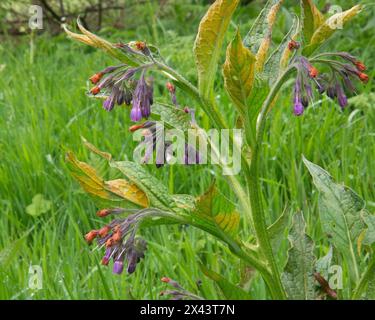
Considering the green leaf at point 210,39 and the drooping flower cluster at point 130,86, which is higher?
the green leaf at point 210,39

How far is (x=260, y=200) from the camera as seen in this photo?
133 centimetres

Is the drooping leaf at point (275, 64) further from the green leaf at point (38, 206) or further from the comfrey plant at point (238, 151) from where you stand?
the green leaf at point (38, 206)

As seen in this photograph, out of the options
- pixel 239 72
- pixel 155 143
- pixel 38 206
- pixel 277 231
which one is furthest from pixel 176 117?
pixel 38 206

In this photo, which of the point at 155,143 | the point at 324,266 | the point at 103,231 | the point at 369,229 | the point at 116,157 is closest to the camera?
the point at 103,231

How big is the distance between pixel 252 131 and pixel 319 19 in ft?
0.82

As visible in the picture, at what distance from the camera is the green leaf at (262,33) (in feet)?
4.71

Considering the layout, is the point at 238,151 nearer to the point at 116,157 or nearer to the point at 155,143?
the point at 155,143

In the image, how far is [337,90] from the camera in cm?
131

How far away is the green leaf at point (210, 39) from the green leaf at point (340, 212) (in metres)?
0.31

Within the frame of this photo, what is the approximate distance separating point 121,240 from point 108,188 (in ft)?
0.46

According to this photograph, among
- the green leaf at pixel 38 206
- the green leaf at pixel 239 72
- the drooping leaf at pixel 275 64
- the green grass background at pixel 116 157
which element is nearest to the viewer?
the green leaf at pixel 239 72

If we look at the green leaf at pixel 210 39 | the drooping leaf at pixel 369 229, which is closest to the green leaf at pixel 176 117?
the green leaf at pixel 210 39
